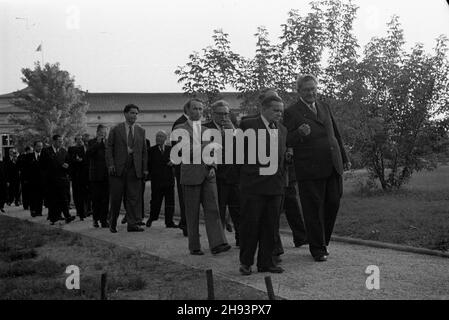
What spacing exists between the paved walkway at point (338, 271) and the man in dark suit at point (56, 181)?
413cm

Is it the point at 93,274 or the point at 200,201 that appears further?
the point at 200,201

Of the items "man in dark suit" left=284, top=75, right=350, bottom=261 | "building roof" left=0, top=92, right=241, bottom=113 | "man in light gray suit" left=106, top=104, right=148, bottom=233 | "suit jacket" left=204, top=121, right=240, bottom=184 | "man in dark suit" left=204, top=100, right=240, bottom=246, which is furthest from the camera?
"building roof" left=0, top=92, right=241, bottom=113

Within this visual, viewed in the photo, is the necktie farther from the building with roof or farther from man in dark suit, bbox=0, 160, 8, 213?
the building with roof

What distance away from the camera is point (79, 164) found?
13523 mm

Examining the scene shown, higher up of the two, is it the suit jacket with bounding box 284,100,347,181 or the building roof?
the building roof

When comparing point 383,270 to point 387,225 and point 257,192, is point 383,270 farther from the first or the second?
point 387,225

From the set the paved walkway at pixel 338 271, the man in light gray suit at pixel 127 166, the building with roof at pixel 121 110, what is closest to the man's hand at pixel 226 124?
the paved walkway at pixel 338 271

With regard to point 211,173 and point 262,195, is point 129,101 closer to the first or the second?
point 211,173

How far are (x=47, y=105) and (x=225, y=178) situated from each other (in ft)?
202

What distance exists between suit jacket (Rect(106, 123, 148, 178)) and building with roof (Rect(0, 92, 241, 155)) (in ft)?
239

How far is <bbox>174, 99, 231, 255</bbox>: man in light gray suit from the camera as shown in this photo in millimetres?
7742

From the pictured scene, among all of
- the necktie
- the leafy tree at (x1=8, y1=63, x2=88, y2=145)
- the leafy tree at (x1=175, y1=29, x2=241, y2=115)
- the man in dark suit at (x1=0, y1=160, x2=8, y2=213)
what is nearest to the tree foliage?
the leafy tree at (x1=175, y1=29, x2=241, y2=115)

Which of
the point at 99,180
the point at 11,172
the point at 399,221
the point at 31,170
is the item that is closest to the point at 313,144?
the point at 399,221

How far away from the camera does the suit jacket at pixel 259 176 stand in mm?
6414
